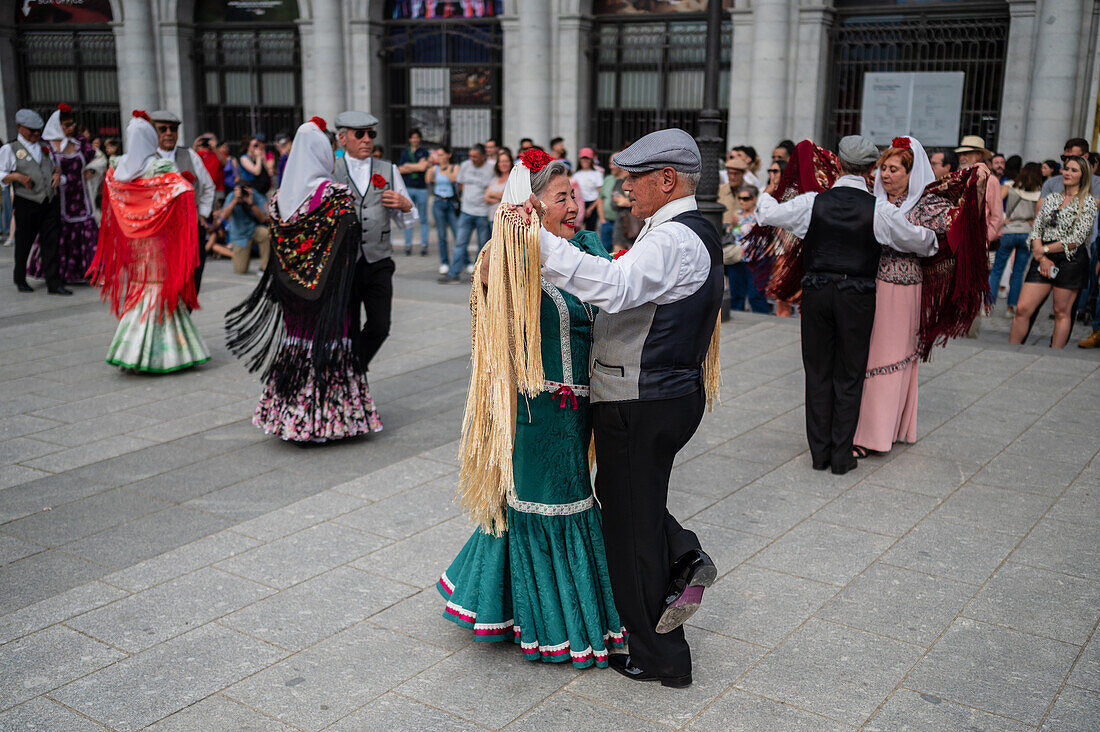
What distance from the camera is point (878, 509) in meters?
5.16

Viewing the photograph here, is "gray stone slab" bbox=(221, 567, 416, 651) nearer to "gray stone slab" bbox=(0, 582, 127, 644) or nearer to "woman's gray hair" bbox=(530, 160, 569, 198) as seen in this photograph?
"gray stone slab" bbox=(0, 582, 127, 644)

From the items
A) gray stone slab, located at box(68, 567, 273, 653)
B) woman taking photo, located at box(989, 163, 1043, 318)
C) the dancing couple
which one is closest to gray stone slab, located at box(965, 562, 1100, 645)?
the dancing couple

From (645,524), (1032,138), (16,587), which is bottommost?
(16,587)

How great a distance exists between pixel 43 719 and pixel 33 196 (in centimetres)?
951

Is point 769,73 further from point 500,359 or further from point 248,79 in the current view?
point 500,359

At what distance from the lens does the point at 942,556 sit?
4574 millimetres

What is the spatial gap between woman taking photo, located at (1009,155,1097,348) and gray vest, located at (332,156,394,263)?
19.8 ft

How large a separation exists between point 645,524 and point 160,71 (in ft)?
63.0

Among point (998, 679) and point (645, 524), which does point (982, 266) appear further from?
point (645, 524)

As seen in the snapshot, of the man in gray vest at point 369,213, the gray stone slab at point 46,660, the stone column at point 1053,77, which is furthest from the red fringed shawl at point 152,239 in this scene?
the stone column at point 1053,77

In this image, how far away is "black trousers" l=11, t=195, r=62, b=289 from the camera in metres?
11.3

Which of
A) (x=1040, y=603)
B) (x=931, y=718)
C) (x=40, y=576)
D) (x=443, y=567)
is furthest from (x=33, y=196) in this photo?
(x=931, y=718)

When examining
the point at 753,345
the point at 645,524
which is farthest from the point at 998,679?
the point at 753,345

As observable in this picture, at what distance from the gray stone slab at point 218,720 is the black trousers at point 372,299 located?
10.3 ft
